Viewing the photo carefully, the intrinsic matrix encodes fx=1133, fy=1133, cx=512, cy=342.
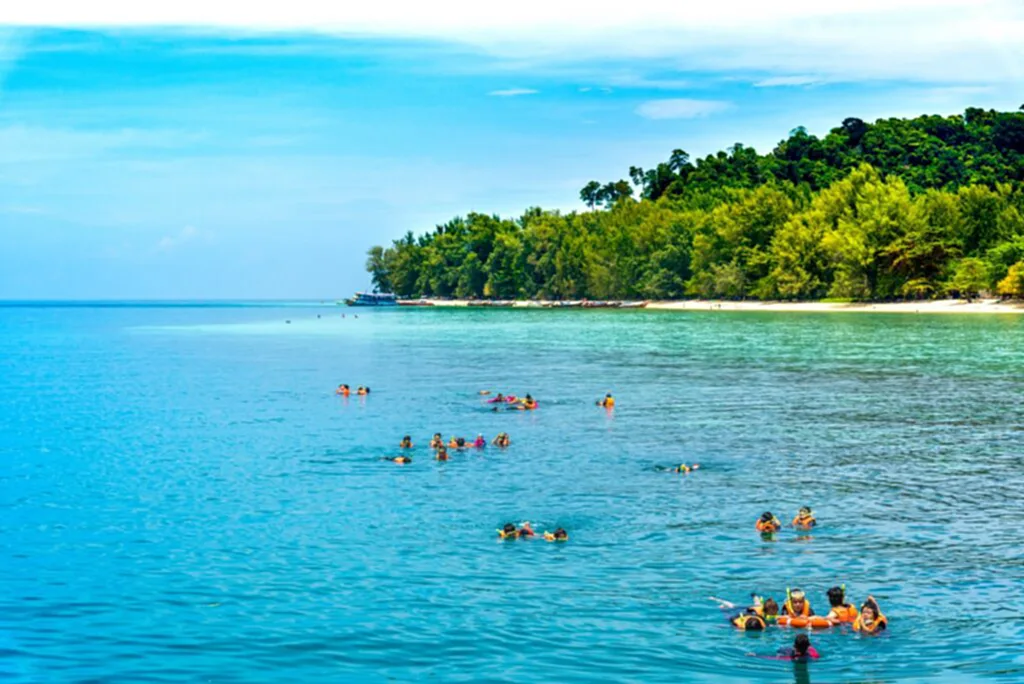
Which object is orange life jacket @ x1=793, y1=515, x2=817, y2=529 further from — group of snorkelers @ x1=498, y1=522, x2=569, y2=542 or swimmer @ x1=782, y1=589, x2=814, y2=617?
swimmer @ x1=782, y1=589, x2=814, y2=617

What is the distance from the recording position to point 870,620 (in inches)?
920

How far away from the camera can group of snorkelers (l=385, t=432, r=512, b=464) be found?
45.5 metres

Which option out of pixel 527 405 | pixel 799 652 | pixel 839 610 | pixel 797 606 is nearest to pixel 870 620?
pixel 839 610

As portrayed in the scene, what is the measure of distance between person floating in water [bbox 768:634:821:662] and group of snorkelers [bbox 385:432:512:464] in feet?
79.8

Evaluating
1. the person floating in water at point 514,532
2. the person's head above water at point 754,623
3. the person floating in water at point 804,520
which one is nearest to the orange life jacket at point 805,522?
Result: the person floating in water at point 804,520

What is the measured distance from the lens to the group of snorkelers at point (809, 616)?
925 inches

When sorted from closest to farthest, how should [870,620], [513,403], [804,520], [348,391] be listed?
[870,620]
[804,520]
[513,403]
[348,391]

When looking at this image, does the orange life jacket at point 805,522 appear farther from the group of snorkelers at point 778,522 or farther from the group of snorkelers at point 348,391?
the group of snorkelers at point 348,391

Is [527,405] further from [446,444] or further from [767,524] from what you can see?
[767,524]

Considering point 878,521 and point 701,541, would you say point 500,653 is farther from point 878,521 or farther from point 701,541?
point 878,521

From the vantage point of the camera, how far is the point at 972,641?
22953 mm

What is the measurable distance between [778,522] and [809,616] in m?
8.53

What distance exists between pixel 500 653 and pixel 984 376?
65.5m

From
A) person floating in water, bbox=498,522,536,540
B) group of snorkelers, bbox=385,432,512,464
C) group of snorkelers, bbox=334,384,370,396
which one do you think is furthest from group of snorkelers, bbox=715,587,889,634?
group of snorkelers, bbox=334,384,370,396
